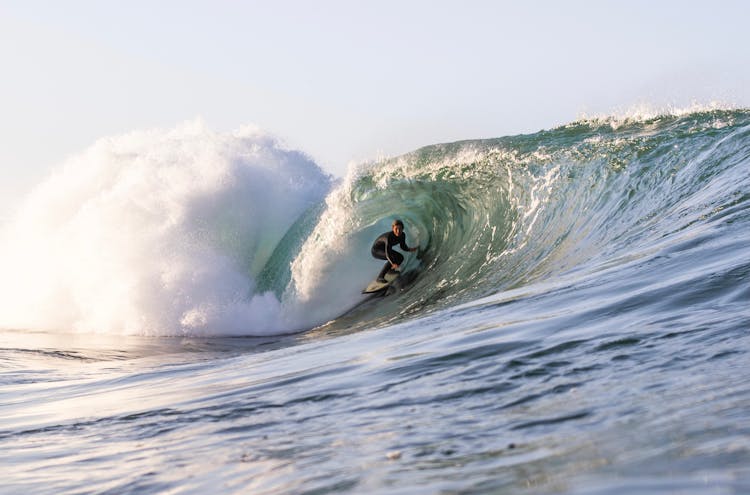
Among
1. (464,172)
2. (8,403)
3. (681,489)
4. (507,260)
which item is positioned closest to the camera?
(681,489)

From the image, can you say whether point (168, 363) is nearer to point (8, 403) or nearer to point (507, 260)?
point (8, 403)

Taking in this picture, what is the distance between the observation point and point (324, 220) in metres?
15.5

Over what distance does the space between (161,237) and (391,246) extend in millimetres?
4140

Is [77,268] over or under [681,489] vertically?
over

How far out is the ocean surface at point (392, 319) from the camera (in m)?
3.05

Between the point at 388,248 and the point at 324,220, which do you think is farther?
the point at 324,220

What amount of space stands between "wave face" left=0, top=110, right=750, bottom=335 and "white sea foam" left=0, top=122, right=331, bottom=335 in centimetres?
3

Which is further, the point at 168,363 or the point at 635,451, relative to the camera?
the point at 168,363

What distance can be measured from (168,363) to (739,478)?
743 centimetres

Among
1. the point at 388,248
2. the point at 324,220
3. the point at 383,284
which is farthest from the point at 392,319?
the point at 324,220

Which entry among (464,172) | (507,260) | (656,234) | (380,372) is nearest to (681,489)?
(380,372)

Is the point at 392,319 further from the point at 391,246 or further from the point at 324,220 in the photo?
the point at 324,220

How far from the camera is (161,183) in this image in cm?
1598

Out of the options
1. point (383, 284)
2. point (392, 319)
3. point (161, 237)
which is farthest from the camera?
point (161, 237)
